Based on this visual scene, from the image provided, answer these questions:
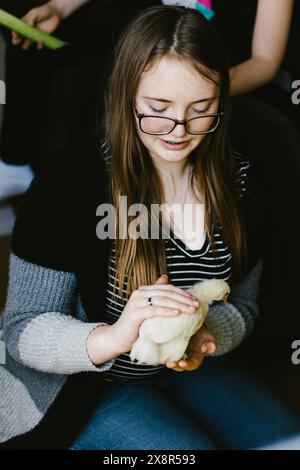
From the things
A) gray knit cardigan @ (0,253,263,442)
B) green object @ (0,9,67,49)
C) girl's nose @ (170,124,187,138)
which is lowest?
gray knit cardigan @ (0,253,263,442)

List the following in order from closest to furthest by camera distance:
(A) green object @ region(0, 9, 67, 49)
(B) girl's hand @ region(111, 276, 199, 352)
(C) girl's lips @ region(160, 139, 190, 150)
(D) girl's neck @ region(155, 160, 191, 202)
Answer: (B) girl's hand @ region(111, 276, 199, 352)
(C) girl's lips @ region(160, 139, 190, 150)
(D) girl's neck @ region(155, 160, 191, 202)
(A) green object @ region(0, 9, 67, 49)

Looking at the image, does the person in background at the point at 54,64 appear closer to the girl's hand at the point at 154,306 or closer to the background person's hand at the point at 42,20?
the background person's hand at the point at 42,20

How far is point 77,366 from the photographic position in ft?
3.11

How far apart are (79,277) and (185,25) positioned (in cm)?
39

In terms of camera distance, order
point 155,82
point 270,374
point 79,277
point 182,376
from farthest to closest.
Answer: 1. point 270,374
2. point 182,376
3. point 79,277
4. point 155,82

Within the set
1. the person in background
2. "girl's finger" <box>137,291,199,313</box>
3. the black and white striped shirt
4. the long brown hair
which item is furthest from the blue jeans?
the person in background

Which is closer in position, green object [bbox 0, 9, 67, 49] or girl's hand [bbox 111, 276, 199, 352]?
girl's hand [bbox 111, 276, 199, 352]

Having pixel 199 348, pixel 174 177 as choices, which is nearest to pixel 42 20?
pixel 174 177

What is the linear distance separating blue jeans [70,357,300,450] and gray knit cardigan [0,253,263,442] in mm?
93

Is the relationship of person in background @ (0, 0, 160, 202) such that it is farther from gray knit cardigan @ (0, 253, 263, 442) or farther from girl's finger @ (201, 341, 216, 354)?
girl's finger @ (201, 341, 216, 354)

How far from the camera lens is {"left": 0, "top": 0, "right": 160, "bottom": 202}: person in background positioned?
59.9 inches

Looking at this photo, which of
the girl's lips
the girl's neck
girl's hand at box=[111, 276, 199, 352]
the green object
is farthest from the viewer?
the green object

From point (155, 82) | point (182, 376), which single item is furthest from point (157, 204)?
point (182, 376)

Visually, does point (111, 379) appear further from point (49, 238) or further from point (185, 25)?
point (185, 25)
